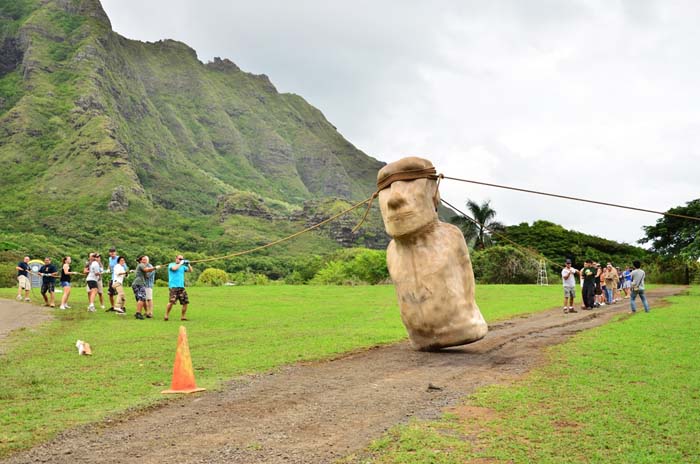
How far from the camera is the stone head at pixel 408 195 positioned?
11.3 meters

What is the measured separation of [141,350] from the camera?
12.1 meters

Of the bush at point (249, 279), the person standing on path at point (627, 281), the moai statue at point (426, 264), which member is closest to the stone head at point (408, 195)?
the moai statue at point (426, 264)

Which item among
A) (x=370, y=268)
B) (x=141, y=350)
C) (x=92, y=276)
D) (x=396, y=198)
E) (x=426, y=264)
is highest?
(x=396, y=198)

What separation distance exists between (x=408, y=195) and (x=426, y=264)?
134 cm

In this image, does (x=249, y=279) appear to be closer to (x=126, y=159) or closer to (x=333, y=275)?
(x=333, y=275)

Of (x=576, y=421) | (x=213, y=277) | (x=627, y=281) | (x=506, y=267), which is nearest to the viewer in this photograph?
(x=576, y=421)

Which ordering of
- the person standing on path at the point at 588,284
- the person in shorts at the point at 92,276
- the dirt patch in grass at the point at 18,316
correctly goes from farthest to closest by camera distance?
the person standing on path at the point at 588,284 < the person in shorts at the point at 92,276 < the dirt patch in grass at the point at 18,316

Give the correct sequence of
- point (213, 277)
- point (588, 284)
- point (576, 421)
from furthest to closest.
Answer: point (213, 277), point (588, 284), point (576, 421)

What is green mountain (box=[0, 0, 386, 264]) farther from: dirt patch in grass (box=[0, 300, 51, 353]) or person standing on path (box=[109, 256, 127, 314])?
person standing on path (box=[109, 256, 127, 314])

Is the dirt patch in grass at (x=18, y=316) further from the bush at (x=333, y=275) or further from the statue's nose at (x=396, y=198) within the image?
the bush at (x=333, y=275)

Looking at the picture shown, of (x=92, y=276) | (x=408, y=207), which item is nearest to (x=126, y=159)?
(x=92, y=276)

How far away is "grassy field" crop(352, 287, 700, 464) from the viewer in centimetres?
554

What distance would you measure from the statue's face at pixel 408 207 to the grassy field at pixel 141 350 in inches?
114

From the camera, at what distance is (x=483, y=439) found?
19.7 ft
